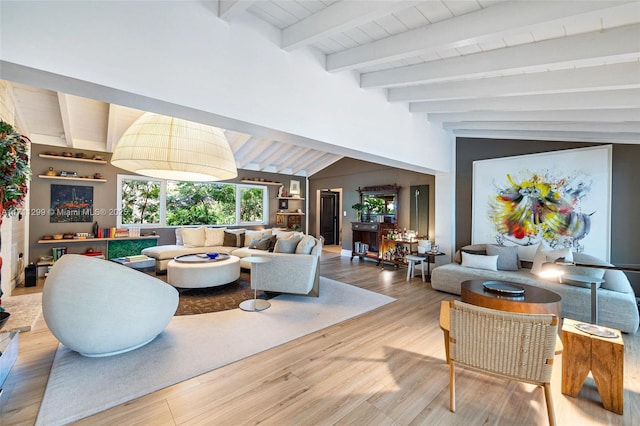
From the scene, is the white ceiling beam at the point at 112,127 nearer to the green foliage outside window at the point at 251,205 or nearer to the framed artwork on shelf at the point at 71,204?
the framed artwork on shelf at the point at 71,204

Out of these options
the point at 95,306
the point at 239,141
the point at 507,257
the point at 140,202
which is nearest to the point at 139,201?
the point at 140,202

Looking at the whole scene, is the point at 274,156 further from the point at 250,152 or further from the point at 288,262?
the point at 288,262

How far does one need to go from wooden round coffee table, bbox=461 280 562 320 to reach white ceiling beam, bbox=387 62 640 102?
2166 millimetres

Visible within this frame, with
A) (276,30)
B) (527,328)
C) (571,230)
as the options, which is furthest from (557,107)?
(276,30)

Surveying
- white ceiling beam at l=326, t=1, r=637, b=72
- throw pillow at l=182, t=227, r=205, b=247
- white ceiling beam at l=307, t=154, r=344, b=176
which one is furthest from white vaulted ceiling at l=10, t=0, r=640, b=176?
white ceiling beam at l=307, t=154, r=344, b=176

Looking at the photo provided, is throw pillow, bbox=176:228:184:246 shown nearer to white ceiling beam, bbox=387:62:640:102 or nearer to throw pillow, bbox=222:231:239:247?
throw pillow, bbox=222:231:239:247

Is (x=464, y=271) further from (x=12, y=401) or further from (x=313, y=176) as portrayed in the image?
(x=313, y=176)

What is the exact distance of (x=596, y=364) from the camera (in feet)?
6.36

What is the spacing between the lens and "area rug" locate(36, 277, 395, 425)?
1.95m

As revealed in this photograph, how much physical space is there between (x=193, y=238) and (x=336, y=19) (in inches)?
230

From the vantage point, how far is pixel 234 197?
8.34m

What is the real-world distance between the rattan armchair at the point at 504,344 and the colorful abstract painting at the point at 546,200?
3.75 meters

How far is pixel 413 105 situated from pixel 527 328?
3429 mm

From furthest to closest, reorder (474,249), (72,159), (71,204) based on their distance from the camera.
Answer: (71,204)
(72,159)
(474,249)
